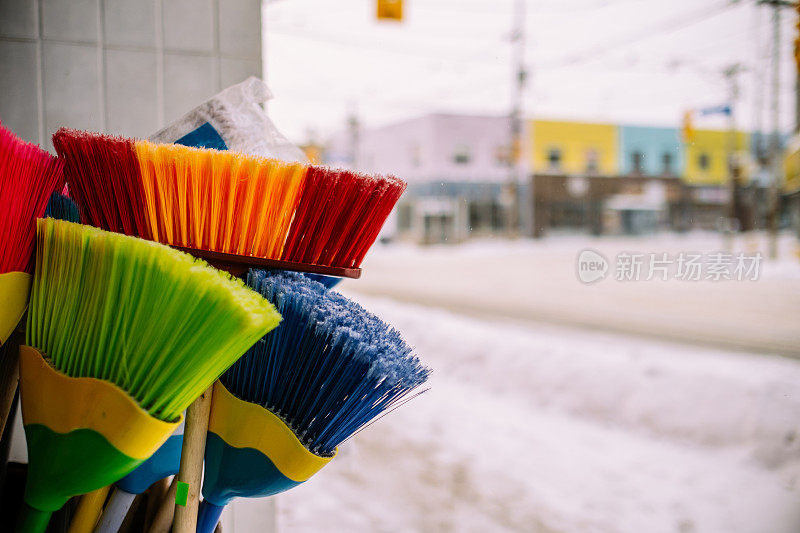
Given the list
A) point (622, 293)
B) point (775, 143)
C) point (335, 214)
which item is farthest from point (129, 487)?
point (622, 293)

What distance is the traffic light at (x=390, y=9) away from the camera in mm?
3059

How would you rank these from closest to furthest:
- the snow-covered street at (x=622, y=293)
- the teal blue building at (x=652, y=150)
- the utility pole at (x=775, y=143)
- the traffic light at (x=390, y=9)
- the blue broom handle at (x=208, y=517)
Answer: the blue broom handle at (x=208, y=517) → the utility pole at (x=775, y=143) → the traffic light at (x=390, y=9) → the snow-covered street at (x=622, y=293) → the teal blue building at (x=652, y=150)

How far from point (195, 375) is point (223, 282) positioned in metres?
0.07

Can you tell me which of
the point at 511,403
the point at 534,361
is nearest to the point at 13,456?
the point at 511,403

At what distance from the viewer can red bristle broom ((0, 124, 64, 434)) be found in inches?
18.3

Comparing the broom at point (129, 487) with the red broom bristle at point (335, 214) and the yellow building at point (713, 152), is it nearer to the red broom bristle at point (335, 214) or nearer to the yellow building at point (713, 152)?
the red broom bristle at point (335, 214)

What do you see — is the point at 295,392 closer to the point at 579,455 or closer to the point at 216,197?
the point at 216,197

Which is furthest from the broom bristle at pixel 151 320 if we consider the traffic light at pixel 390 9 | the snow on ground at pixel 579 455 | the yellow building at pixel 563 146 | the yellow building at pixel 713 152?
the yellow building at pixel 563 146

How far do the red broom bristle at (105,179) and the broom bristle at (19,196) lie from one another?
0.02 m

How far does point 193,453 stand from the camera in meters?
0.50

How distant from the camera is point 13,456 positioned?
0.87m

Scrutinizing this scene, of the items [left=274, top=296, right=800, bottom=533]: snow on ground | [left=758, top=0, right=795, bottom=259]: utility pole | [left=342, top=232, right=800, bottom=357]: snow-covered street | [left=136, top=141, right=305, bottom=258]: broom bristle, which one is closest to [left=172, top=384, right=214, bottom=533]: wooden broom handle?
[left=136, top=141, right=305, bottom=258]: broom bristle

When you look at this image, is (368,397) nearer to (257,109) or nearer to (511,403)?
(257,109)

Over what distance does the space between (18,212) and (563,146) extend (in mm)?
13498
